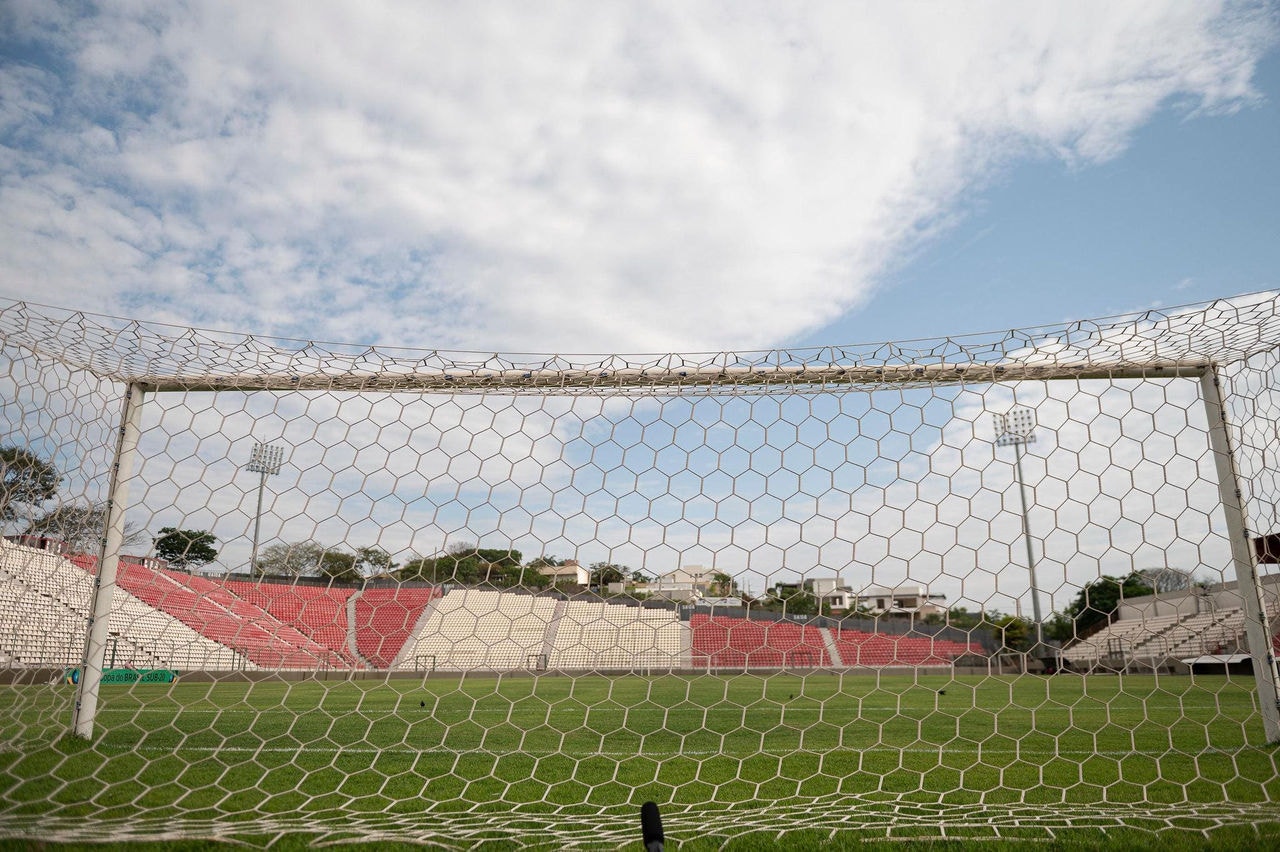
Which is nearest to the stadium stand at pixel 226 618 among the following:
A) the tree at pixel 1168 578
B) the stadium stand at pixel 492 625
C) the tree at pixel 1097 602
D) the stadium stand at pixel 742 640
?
the stadium stand at pixel 492 625

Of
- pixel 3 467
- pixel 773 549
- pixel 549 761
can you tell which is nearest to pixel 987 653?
pixel 773 549

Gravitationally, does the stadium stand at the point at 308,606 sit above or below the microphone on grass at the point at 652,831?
above

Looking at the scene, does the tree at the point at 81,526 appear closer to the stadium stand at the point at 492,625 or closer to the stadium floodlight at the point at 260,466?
the stadium floodlight at the point at 260,466

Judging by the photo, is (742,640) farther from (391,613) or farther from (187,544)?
(187,544)

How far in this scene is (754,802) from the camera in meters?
2.84

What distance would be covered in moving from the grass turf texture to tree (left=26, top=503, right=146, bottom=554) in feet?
3.15

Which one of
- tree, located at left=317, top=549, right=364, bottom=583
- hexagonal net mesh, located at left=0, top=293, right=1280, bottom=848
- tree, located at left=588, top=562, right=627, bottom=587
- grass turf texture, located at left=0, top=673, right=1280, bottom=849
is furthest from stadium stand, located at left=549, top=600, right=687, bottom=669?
tree, located at left=317, top=549, right=364, bottom=583

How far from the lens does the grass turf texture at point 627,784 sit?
7.66ft

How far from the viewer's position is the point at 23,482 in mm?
3977

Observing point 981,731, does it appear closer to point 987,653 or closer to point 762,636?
point 987,653

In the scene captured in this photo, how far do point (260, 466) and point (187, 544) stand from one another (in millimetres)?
1076

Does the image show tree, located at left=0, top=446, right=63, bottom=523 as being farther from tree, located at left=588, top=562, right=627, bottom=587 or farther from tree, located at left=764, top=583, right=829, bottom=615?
tree, located at left=764, top=583, right=829, bottom=615

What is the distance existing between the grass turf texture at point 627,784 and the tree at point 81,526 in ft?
3.15

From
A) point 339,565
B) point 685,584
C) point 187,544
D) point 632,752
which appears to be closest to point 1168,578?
point 685,584
